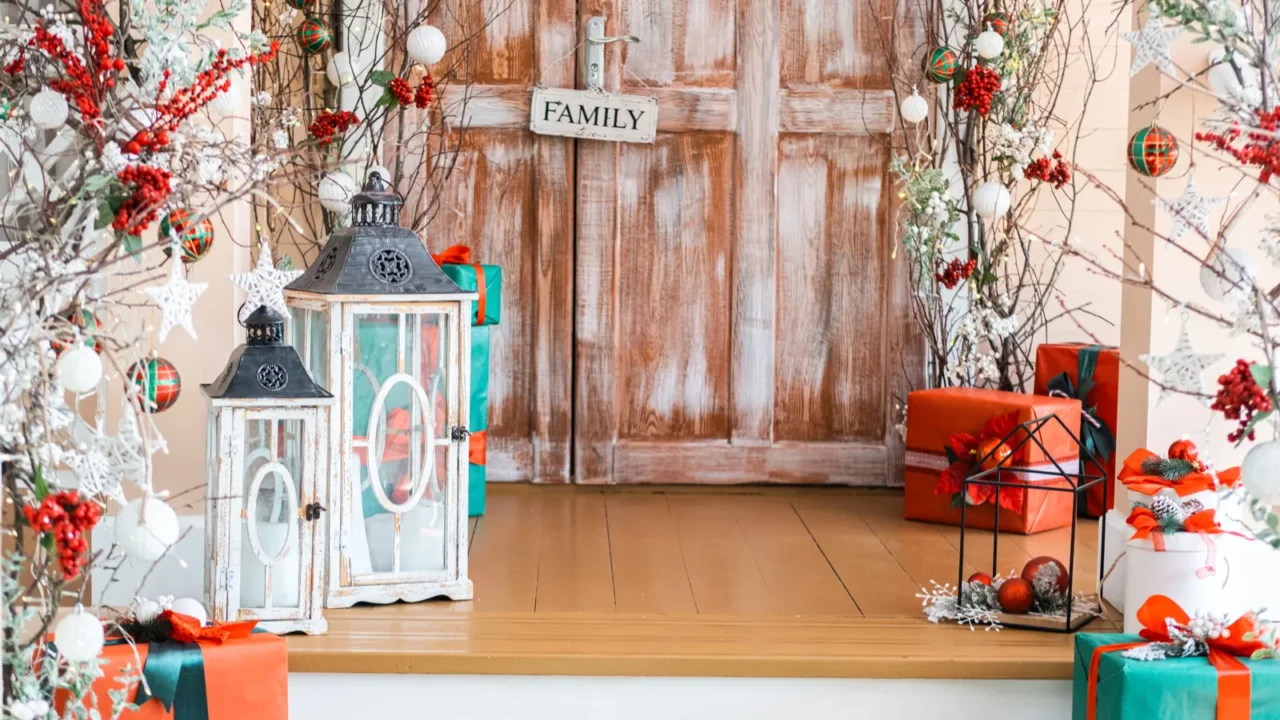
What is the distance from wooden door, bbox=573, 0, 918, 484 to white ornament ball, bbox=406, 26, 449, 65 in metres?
0.74

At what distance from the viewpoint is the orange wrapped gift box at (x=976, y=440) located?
319 cm

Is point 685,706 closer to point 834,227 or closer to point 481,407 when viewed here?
point 481,407

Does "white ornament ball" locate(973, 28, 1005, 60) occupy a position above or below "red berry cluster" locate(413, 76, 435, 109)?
above

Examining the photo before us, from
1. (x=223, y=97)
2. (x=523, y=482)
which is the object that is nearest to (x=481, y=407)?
(x=523, y=482)

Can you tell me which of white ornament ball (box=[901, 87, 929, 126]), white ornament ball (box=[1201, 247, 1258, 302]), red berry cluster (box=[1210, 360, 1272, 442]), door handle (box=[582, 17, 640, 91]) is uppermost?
door handle (box=[582, 17, 640, 91])

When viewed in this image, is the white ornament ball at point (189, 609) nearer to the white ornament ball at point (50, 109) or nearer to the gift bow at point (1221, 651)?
the white ornament ball at point (50, 109)

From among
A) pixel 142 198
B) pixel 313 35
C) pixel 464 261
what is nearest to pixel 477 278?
pixel 464 261

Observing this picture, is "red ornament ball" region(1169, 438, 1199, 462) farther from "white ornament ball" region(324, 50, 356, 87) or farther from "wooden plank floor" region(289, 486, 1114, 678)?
"white ornament ball" region(324, 50, 356, 87)

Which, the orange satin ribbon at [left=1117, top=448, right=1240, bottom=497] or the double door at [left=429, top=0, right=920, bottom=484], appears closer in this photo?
the orange satin ribbon at [left=1117, top=448, right=1240, bottom=497]

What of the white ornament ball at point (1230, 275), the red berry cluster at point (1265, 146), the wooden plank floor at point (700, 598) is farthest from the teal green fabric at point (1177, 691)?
the red berry cluster at point (1265, 146)

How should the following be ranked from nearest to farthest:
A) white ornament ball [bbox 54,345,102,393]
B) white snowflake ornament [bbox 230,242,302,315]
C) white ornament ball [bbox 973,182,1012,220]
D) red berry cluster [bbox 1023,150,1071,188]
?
white ornament ball [bbox 54,345,102,393], white snowflake ornament [bbox 230,242,302,315], red berry cluster [bbox 1023,150,1071,188], white ornament ball [bbox 973,182,1012,220]

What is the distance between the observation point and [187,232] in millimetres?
1561

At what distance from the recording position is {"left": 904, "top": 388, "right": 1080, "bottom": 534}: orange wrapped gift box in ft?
10.5

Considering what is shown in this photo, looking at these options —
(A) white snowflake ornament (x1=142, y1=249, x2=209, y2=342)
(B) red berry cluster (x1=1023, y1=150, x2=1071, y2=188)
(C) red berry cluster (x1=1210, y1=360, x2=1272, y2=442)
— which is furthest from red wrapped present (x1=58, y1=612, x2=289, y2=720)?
(B) red berry cluster (x1=1023, y1=150, x2=1071, y2=188)
